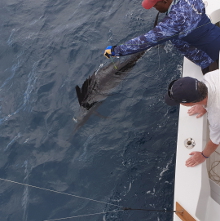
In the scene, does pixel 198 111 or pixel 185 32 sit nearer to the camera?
pixel 185 32

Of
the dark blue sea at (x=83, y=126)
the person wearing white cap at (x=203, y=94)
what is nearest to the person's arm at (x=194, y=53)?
the person wearing white cap at (x=203, y=94)

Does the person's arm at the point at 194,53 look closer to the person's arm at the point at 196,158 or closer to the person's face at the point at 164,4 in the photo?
the person's face at the point at 164,4

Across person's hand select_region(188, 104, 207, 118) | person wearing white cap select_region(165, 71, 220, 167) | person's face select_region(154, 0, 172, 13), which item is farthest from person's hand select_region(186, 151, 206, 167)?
person's face select_region(154, 0, 172, 13)

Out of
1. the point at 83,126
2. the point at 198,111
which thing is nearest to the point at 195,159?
the point at 198,111

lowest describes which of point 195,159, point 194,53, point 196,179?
point 196,179

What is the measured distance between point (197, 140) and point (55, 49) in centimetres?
541

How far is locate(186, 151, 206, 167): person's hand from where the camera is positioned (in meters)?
3.62

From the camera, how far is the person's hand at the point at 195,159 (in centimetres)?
362

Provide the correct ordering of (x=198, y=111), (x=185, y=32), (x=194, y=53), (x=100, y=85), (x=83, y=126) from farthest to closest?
(x=100, y=85)
(x=83, y=126)
(x=194, y=53)
(x=198, y=111)
(x=185, y=32)

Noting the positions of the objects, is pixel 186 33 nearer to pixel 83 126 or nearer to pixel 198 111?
pixel 198 111

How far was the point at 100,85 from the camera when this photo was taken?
6238 millimetres

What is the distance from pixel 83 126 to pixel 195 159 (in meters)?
3.06

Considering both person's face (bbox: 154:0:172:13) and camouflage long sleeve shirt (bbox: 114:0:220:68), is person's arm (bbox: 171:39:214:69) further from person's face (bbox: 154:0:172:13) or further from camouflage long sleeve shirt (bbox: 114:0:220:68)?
person's face (bbox: 154:0:172:13)

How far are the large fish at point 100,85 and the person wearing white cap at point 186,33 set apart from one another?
71.4 inches
